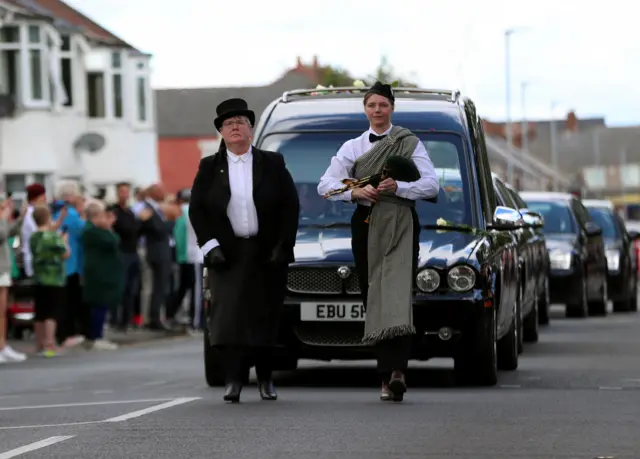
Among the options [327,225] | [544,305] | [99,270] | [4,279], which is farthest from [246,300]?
[544,305]

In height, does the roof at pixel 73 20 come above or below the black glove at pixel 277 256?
above

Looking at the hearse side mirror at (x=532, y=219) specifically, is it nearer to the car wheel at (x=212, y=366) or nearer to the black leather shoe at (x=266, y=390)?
the car wheel at (x=212, y=366)

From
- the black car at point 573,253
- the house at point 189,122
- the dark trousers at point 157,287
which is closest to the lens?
the dark trousers at point 157,287

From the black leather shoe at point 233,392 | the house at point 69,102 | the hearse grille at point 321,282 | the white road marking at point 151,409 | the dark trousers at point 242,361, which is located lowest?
the white road marking at point 151,409

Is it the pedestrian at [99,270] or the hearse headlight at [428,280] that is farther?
the pedestrian at [99,270]

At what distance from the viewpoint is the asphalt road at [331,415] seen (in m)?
9.24

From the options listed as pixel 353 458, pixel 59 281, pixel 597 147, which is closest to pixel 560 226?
pixel 59 281

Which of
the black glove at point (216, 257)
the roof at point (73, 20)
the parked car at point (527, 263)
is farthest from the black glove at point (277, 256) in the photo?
the roof at point (73, 20)

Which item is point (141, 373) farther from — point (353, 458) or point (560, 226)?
point (560, 226)

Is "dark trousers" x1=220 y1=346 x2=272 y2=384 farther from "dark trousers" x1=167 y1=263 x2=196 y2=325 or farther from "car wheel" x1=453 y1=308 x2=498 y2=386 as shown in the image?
"dark trousers" x1=167 y1=263 x2=196 y2=325

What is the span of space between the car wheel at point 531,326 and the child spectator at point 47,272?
4.96m

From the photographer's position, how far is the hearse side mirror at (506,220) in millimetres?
14266

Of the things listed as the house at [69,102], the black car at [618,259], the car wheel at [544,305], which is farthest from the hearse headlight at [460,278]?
the house at [69,102]

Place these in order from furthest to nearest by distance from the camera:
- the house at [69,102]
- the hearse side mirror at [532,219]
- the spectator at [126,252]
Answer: the house at [69,102]
the spectator at [126,252]
the hearse side mirror at [532,219]
